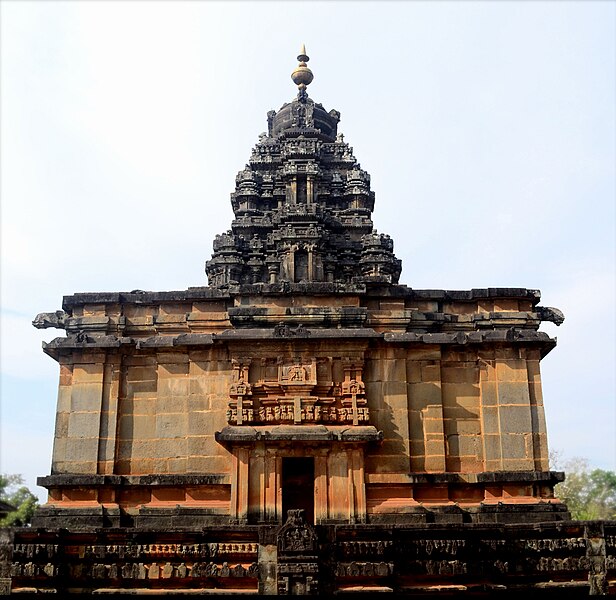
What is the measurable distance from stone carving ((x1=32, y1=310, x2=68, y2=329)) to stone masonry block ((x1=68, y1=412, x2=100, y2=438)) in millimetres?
2469

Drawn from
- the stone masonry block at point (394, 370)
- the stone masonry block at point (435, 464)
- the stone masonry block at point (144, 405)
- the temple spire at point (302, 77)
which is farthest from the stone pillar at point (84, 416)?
the temple spire at point (302, 77)

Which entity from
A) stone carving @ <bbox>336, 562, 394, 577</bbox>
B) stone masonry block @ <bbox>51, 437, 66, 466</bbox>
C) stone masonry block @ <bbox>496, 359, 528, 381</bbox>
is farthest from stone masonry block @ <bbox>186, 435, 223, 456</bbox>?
stone masonry block @ <bbox>496, 359, 528, 381</bbox>

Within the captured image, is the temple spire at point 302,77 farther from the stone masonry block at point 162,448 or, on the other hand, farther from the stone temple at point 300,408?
the stone masonry block at point 162,448

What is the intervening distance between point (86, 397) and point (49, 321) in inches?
94.8

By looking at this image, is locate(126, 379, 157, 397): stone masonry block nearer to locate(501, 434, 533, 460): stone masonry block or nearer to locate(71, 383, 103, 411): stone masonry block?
locate(71, 383, 103, 411): stone masonry block

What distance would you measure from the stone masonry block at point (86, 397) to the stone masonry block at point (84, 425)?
6.6 inches

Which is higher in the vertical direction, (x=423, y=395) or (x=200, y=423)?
(x=423, y=395)

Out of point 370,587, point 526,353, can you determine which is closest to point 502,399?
point 526,353

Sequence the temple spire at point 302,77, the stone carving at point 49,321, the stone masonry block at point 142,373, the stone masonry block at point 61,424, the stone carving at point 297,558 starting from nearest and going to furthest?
the stone carving at point 297,558 → the stone masonry block at point 61,424 → the stone masonry block at point 142,373 → the stone carving at point 49,321 → the temple spire at point 302,77

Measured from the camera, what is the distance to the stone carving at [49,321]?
59.8ft

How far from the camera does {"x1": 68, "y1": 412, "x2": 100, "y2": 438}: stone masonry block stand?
17.0 m

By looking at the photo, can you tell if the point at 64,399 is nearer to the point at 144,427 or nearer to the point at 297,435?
the point at 144,427

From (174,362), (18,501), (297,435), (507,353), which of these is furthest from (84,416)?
(18,501)

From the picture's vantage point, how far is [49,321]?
18.3 metres
